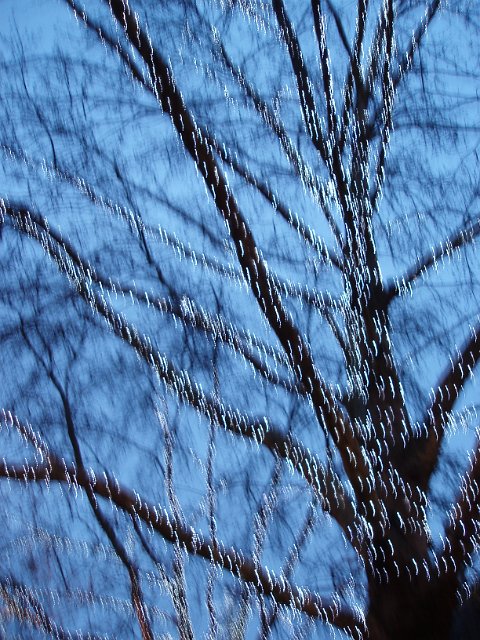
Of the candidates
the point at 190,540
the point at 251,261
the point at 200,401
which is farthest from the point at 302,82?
the point at 190,540

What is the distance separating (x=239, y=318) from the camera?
0.98 m

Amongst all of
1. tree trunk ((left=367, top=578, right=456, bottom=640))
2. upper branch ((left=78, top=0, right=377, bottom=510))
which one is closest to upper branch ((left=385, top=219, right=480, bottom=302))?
upper branch ((left=78, top=0, right=377, bottom=510))

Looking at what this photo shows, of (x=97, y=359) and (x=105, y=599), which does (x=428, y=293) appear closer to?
(x=97, y=359)

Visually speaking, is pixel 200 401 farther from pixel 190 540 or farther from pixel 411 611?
pixel 411 611

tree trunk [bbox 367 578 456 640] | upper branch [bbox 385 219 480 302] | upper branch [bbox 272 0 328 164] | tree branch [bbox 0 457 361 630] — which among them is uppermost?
upper branch [bbox 272 0 328 164]

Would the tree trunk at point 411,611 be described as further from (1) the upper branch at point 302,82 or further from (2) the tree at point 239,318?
(1) the upper branch at point 302,82

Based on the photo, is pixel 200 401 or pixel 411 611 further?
pixel 200 401

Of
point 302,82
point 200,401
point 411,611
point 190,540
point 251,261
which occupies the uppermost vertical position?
point 302,82

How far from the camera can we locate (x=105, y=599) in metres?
0.92

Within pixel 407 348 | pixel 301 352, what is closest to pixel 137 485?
pixel 301 352

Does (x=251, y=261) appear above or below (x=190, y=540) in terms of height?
above

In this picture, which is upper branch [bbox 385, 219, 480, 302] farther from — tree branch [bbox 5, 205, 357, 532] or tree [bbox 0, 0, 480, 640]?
tree branch [bbox 5, 205, 357, 532]

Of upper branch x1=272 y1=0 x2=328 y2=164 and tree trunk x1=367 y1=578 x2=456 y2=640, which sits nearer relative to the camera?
tree trunk x1=367 y1=578 x2=456 y2=640

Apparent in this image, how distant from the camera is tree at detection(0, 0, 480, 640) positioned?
89 cm
